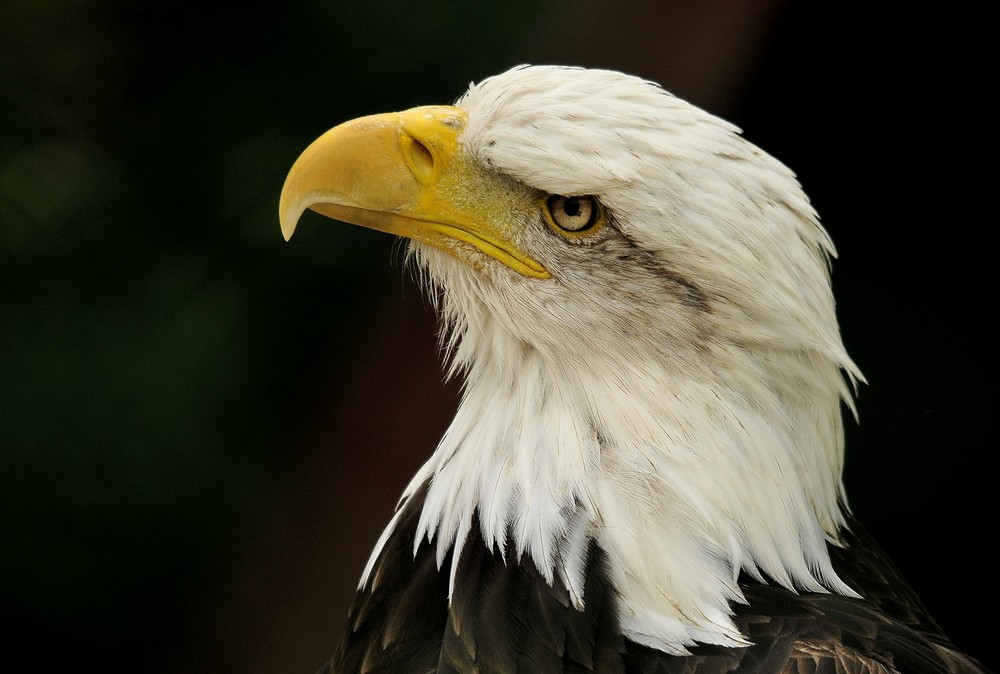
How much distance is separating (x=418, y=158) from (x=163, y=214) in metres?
1.57

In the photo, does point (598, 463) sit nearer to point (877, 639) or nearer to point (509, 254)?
point (509, 254)

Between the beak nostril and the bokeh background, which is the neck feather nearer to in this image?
the beak nostril

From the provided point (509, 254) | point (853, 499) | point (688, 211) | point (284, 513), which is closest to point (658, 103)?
point (688, 211)

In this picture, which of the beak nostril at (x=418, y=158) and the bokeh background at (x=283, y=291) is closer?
the beak nostril at (x=418, y=158)

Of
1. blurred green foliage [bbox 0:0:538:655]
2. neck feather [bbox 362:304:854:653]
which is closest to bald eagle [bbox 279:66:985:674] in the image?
neck feather [bbox 362:304:854:653]

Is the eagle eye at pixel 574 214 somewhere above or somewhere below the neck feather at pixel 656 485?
above

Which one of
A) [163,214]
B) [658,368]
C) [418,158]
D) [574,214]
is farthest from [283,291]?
[658,368]

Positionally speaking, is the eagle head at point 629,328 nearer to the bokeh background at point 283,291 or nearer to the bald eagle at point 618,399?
the bald eagle at point 618,399

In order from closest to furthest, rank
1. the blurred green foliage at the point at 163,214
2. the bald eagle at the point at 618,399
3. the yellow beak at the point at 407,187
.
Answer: the bald eagle at the point at 618,399, the yellow beak at the point at 407,187, the blurred green foliage at the point at 163,214

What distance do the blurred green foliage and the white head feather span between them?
1377 mm

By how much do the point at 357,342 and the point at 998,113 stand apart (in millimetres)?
2189

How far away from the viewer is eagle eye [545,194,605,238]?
1708 millimetres

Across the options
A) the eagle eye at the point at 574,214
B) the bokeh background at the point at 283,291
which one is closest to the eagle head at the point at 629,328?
the eagle eye at the point at 574,214

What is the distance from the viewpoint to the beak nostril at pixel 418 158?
1.79 metres
